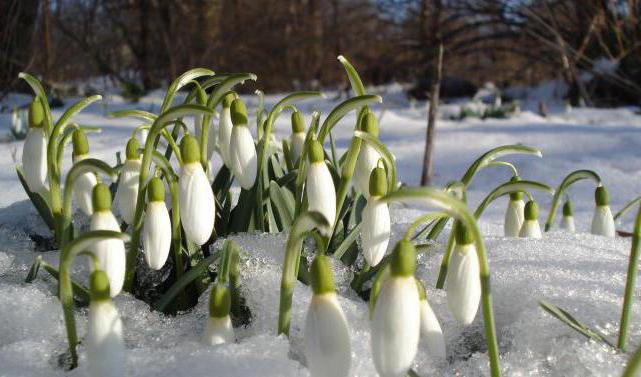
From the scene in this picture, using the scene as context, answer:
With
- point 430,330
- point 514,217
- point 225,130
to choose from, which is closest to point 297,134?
point 225,130

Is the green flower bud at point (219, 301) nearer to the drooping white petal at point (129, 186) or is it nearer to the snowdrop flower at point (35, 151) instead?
the drooping white petal at point (129, 186)

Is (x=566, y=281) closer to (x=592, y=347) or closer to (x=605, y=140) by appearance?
(x=592, y=347)

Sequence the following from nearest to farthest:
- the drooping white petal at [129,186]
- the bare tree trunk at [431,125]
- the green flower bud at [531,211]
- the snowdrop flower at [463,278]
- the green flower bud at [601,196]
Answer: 1. the snowdrop flower at [463,278]
2. the drooping white petal at [129,186]
3. the green flower bud at [531,211]
4. the green flower bud at [601,196]
5. the bare tree trunk at [431,125]

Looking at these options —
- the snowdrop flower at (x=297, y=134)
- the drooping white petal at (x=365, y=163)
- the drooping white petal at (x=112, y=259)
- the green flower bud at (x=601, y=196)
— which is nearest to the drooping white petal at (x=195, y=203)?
the drooping white petal at (x=112, y=259)

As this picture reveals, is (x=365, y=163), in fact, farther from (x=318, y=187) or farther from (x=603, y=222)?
(x=603, y=222)

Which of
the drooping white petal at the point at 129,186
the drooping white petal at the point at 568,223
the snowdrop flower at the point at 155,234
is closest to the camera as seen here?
the snowdrop flower at the point at 155,234

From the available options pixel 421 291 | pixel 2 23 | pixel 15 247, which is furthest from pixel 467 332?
pixel 2 23

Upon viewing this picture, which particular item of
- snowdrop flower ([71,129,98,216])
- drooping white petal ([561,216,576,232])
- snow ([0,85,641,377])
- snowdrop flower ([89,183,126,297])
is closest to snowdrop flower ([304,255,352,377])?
snow ([0,85,641,377])
